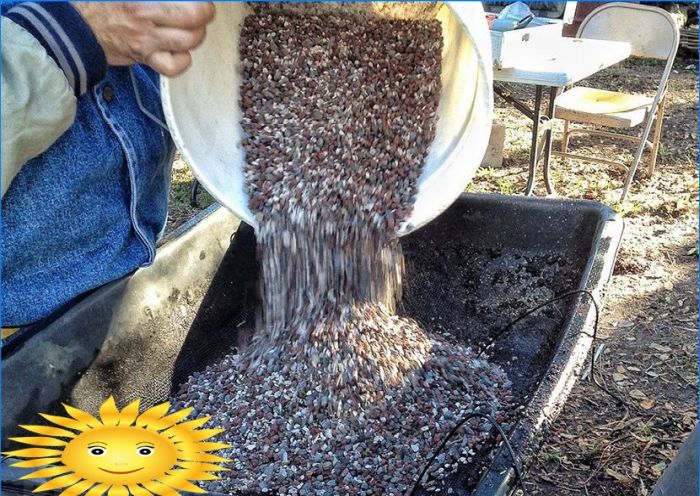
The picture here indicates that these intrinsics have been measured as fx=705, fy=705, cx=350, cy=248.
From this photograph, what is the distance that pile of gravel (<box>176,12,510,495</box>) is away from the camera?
1577mm

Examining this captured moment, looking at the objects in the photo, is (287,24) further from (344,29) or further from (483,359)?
(483,359)

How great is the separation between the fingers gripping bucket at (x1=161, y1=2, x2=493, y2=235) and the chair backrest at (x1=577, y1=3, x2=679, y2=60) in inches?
98.9

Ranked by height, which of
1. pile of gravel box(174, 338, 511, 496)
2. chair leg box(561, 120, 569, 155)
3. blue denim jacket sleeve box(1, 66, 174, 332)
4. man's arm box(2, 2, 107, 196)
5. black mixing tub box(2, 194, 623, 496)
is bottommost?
chair leg box(561, 120, 569, 155)

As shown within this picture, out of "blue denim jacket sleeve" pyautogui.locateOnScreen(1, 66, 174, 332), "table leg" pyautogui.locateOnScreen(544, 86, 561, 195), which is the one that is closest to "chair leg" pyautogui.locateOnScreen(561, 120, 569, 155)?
"table leg" pyautogui.locateOnScreen(544, 86, 561, 195)

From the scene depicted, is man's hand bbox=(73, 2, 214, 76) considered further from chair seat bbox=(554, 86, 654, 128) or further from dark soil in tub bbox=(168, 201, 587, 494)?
chair seat bbox=(554, 86, 654, 128)

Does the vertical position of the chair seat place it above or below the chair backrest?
below

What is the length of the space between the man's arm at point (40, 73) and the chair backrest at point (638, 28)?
3.31m

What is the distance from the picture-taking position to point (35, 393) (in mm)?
1330

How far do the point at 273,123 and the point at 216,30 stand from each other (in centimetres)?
25

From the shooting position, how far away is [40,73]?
1.18 m

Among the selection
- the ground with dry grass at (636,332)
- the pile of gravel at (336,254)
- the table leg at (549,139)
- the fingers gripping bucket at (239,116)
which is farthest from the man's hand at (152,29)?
the table leg at (549,139)

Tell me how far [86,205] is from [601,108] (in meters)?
3.07

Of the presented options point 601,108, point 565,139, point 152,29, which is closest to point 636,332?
point 601,108

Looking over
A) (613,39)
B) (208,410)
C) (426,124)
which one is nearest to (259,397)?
(208,410)
